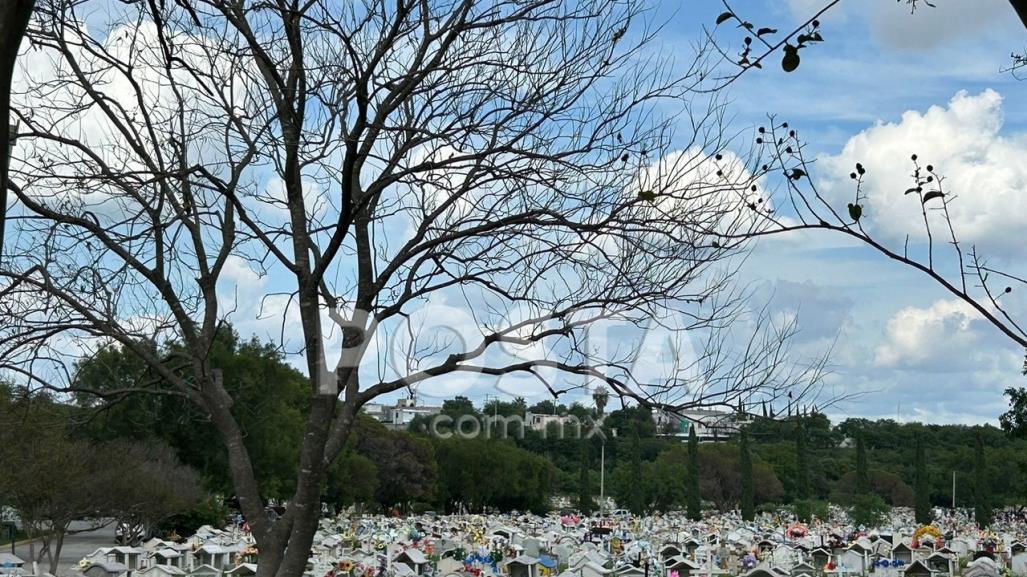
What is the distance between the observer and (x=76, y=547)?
113 feet

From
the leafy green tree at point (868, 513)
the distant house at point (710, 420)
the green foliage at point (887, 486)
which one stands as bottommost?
the distant house at point (710, 420)

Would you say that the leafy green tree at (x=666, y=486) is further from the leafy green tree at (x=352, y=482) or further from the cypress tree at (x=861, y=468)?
the leafy green tree at (x=352, y=482)

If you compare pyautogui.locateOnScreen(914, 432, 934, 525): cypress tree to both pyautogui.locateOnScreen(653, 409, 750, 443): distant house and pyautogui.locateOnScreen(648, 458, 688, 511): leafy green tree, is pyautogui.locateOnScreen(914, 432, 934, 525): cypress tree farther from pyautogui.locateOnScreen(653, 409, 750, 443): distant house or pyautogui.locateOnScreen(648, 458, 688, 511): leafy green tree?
pyautogui.locateOnScreen(653, 409, 750, 443): distant house

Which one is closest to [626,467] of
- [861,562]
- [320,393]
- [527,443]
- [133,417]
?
[527,443]

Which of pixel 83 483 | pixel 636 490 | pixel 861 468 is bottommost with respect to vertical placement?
pixel 83 483

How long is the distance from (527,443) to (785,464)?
1782 cm

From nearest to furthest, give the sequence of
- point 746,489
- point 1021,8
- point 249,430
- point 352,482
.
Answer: point 1021,8 → point 249,430 → point 352,482 → point 746,489

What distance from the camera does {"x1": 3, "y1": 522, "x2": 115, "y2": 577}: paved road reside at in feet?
89.1

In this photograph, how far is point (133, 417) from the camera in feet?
112

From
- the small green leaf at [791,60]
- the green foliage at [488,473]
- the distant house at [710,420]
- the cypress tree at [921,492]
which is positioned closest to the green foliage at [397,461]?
the green foliage at [488,473]

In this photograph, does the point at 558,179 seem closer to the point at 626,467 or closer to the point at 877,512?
the point at 877,512

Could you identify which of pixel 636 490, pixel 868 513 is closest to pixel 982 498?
pixel 868 513

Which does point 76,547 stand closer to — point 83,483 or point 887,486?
point 83,483

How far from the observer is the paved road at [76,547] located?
27.2m
